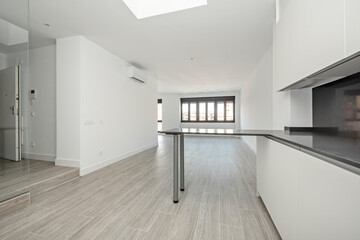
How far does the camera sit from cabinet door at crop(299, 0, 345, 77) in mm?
834

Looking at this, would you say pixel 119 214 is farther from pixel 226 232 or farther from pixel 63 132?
pixel 63 132

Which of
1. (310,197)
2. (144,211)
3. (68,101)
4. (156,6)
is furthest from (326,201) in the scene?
(68,101)

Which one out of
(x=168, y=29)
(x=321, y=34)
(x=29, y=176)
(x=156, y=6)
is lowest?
(x=29, y=176)

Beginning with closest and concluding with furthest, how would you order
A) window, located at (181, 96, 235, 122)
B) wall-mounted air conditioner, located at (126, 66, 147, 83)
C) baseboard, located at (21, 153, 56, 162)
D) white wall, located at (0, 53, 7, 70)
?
1. white wall, located at (0, 53, 7, 70)
2. baseboard, located at (21, 153, 56, 162)
3. wall-mounted air conditioner, located at (126, 66, 147, 83)
4. window, located at (181, 96, 235, 122)

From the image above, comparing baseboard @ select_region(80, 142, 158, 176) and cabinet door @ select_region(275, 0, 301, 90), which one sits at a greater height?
cabinet door @ select_region(275, 0, 301, 90)

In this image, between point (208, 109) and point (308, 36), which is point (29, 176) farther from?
point (208, 109)

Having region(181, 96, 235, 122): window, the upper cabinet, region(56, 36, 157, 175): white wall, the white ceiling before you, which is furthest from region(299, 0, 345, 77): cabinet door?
region(181, 96, 235, 122): window

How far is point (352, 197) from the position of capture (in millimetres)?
563

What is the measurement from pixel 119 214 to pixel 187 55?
3.30 metres

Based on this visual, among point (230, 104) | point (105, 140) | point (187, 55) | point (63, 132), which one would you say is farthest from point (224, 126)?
point (63, 132)

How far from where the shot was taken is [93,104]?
3.03m

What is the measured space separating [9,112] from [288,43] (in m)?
4.36

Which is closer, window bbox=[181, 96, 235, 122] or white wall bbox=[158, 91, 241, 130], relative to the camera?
window bbox=[181, 96, 235, 122]

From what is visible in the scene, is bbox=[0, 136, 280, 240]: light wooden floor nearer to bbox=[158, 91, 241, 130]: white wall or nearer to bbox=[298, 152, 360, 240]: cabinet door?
bbox=[298, 152, 360, 240]: cabinet door
